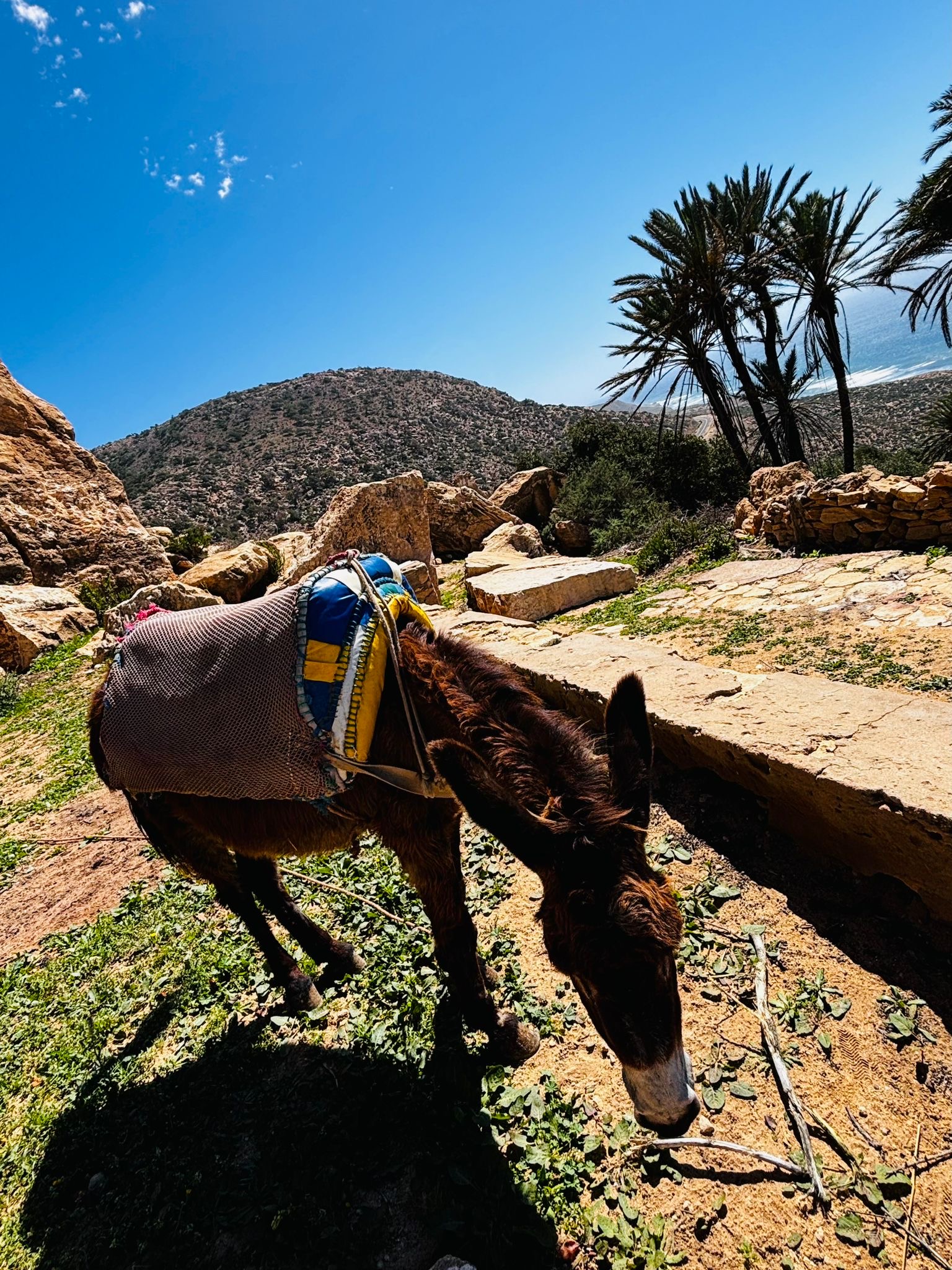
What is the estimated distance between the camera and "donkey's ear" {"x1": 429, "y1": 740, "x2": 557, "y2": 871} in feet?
4.48

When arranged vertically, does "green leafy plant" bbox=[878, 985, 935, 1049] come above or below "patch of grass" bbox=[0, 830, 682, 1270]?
below

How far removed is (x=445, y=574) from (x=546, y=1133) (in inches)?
470

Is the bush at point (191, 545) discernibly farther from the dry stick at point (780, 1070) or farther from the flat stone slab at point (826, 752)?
the dry stick at point (780, 1070)

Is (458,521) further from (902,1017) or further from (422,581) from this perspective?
(902,1017)

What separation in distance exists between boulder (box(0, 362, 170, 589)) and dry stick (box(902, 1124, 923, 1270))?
15.4 m

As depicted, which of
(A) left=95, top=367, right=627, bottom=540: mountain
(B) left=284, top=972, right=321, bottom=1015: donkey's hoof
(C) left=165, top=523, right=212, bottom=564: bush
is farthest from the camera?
(A) left=95, top=367, right=627, bottom=540: mountain

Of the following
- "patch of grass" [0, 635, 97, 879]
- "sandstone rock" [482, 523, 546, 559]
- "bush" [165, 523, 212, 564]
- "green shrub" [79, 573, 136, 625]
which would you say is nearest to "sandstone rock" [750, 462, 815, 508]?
"sandstone rock" [482, 523, 546, 559]

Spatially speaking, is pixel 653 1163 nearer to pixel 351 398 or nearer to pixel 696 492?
pixel 696 492

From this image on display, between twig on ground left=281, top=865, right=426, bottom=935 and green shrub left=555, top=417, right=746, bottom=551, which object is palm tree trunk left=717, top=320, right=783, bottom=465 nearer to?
green shrub left=555, top=417, right=746, bottom=551

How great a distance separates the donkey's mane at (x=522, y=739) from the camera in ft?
5.02

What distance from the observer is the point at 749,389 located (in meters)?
15.0

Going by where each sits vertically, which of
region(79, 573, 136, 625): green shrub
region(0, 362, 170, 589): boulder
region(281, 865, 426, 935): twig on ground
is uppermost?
region(0, 362, 170, 589): boulder

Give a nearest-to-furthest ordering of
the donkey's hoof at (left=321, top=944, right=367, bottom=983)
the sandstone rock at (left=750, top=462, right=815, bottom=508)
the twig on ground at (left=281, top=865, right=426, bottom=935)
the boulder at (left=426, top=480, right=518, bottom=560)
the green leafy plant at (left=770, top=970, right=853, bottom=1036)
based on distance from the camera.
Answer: the green leafy plant at (left=770, top=970, right=853, bottom=1036)
the donkey's hoof at (left=321, top=944, right=367, bottom=983)
the twig on ground at (left=281, top=865, right=426, bottom=935)
the sandstone rock at (left=750, top=462, right=815, bottom=508)
the boulder at (left=426, top=480, right=518, bottom=560)

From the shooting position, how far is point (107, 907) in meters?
3.69
